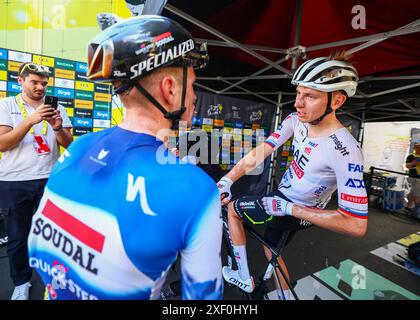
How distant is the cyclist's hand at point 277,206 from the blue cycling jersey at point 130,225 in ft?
3.23

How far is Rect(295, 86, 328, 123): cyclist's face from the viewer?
1620 millimetres

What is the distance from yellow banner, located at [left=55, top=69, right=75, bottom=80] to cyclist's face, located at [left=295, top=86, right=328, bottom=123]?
15.0 feet

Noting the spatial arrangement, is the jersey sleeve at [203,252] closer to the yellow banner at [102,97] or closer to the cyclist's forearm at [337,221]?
the cyclist's forearm at [337,221]

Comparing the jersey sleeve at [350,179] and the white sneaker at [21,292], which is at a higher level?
the jersey sleeve at [350,179]

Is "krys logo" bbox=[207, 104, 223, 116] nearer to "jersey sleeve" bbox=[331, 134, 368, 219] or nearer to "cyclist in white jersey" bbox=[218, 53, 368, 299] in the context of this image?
"cyclist in white jersey" bbox=[218, 53, 368, 299]

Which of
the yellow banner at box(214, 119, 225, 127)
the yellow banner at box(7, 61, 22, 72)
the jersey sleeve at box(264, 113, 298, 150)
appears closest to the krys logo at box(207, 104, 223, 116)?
the yellow banner at box(214, 119, 225, 127)

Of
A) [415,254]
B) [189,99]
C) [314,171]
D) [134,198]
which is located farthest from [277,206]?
[415,254]

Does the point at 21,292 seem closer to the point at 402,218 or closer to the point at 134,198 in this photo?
the point at 134,198

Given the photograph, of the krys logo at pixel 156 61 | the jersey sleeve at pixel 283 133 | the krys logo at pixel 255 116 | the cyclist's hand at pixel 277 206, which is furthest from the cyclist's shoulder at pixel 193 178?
the krys logo at pixel 255 116

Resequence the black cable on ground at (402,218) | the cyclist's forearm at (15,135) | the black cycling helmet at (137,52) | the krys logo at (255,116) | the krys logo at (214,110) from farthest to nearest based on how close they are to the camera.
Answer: the krys logo at (255,116) < the krys logo at (214,110) < the black cable on ground at (402,218) < the cyclist's forearm at (15,135) < the black cycling helmet at (137,52)

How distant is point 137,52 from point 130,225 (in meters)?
0.63

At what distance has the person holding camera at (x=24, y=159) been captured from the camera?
208 centimetres
